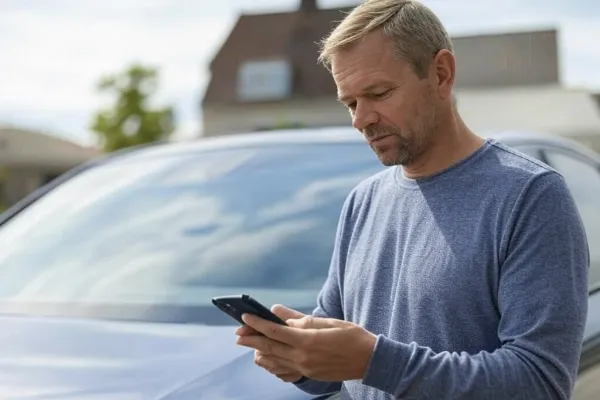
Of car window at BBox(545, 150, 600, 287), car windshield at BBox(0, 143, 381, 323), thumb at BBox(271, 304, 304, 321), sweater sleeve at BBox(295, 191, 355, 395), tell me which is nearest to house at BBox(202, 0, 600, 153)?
car window at BBox(545, 150, 600, 287)

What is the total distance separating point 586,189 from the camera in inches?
136

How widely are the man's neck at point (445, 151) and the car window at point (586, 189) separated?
136cm

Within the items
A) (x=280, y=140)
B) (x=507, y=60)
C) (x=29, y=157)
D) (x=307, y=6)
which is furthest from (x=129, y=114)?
(x=280, y=140)

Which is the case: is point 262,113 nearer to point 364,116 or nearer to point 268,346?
point 364,116

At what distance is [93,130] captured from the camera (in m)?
39.7

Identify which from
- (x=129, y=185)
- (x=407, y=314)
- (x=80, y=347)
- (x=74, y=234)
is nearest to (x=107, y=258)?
(x=74, y=234)

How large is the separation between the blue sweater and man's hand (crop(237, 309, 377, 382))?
0.03m

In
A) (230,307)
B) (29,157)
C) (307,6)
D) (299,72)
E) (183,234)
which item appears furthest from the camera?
(307,6)

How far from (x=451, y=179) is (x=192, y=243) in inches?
47.9

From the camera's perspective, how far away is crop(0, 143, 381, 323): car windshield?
2.60 metres

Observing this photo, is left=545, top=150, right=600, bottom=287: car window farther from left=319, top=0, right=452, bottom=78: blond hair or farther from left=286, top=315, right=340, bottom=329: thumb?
left=286, top=315, right=340, bottom=329: thumb

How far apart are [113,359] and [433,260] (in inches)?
29.3

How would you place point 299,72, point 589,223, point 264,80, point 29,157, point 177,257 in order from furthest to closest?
point 264,80 < point 299,72 < point 29,157 < point 589,223 < point 177,257

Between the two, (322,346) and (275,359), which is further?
(275,359)
